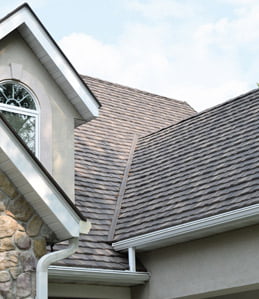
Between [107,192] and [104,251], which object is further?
[107,192]

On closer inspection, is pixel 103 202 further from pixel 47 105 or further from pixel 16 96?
pixel 16 96

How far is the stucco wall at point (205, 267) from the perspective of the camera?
28.5 feet

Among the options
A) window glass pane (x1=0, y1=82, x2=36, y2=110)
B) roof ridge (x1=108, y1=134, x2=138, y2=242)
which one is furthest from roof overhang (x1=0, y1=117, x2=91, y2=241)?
roof ridge (x1=108, y1=134, x2=138, y2=242)

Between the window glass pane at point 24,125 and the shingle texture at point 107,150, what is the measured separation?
173cm

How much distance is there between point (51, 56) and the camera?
9.71 meters

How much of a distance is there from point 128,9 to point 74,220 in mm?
20710

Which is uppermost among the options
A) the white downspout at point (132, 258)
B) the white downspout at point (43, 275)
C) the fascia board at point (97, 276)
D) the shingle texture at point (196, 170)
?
the shingle texture at point (196, 170)

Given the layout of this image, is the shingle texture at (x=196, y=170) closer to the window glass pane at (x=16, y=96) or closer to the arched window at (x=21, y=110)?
the arched window at (x=21, y=110)

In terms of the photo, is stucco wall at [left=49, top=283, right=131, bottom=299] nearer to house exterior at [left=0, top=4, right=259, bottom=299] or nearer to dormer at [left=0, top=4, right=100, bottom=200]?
house exterior at [left=0, top=4, right=259, bottom=299]

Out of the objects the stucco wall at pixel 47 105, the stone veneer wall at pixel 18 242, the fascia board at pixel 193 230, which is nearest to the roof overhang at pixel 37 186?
the stone veneer wall at pixel 18 242

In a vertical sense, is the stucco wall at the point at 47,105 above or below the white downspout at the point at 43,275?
above

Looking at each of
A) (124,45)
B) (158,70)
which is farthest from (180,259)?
(158,70)

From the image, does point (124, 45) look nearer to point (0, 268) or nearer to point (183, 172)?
point (183, 172)

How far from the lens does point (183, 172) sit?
11.1 m
